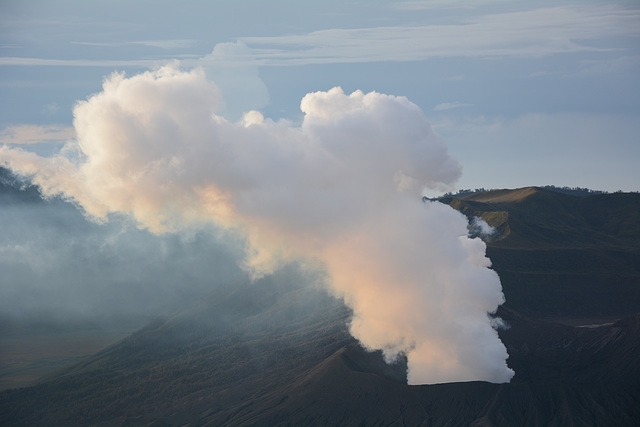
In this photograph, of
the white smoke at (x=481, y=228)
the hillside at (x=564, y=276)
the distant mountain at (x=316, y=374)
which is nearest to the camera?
the distant mountain at (x=316, y=374)

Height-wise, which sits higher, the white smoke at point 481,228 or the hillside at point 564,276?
the white smoke at point 481,228

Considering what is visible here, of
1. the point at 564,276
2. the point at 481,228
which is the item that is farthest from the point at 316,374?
the point at 481,228

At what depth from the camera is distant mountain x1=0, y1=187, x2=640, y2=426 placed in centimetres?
7775

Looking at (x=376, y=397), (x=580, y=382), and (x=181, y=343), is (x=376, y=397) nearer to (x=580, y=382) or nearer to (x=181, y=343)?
(x=580, y=382)

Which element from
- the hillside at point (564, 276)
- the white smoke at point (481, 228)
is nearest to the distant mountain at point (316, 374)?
the hillside at point (564, 276)

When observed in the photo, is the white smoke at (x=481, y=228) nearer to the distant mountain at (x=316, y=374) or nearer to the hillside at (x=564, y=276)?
the hillside at (x=564, y=276)

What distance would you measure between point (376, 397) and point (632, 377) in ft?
100

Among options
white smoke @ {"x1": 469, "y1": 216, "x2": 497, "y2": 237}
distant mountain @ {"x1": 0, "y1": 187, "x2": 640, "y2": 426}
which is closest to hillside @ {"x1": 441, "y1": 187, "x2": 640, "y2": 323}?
distant mountain @ {"x1": 0, "y1": 187, "x2": 640, "y2": 426}

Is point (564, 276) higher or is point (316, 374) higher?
point (564, 276)

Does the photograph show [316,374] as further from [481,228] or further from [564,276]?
[481,228]

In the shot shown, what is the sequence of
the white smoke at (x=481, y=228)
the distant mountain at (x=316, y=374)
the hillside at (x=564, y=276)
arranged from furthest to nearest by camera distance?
the white smoke at (x=481, y=228) → the hillside at (x=564, y=276) → the distant mountain at (x=316, y=374)

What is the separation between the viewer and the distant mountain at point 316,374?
7775 cm

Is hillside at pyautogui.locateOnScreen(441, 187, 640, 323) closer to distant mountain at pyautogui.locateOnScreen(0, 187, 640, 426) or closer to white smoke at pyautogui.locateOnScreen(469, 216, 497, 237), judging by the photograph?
distant mountain at pyautogui.locateOnScreen(0, 187, 640, 426)

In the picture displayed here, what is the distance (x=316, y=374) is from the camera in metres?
85.9
